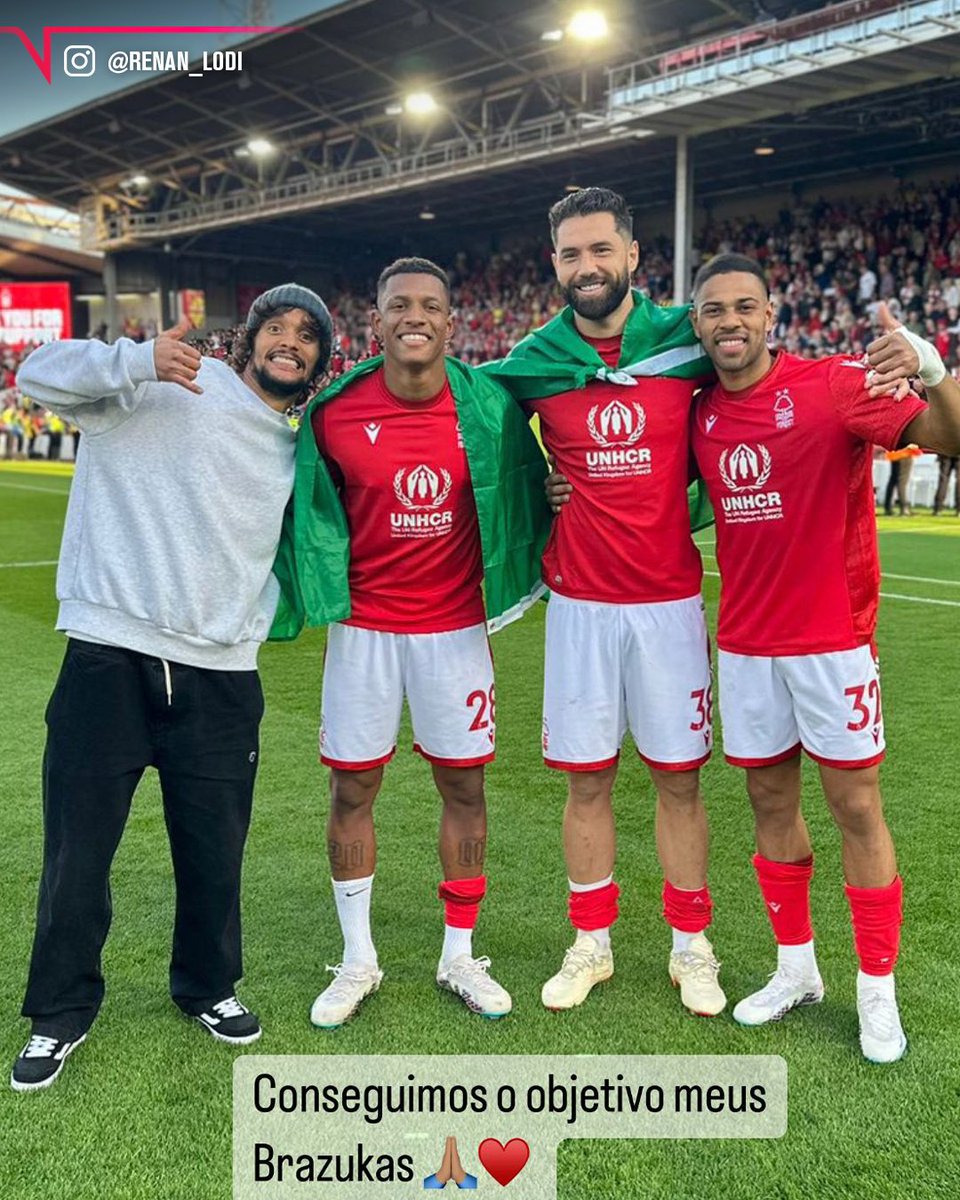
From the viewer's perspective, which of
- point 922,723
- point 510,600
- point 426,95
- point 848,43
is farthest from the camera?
point 426,95

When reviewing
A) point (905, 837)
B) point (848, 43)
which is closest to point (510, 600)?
point (905, 837)

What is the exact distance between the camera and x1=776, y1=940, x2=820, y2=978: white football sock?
10.5 feet

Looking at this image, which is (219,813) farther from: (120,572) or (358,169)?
(358,169)

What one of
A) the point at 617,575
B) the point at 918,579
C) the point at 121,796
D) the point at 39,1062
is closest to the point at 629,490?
the point at 617,575

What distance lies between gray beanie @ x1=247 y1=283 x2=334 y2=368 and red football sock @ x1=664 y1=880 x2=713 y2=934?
188 centimetres

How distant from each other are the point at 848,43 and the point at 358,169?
15.8 metres

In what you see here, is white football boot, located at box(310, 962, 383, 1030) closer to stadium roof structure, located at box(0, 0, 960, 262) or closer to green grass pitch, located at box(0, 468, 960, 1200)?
green grass pitch, located at box(0, 468, 960, 1200)

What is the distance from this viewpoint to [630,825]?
4648mm

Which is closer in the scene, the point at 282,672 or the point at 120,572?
the point at 120,572

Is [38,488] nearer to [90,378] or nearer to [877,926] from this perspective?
[90,378]

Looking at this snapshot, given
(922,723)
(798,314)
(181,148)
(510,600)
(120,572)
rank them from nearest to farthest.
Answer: (120,572), (510,600), (922,723), (798,314), (181,148)

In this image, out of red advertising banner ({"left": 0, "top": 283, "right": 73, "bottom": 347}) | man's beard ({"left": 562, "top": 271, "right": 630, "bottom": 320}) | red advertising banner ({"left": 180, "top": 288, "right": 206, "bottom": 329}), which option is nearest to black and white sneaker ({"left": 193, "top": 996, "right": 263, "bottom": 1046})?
man's beard ({"left": 562, "top": 271, "right": 630, "bottom": 320})

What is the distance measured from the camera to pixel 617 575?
3.34m

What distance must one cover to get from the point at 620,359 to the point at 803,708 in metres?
1.13
